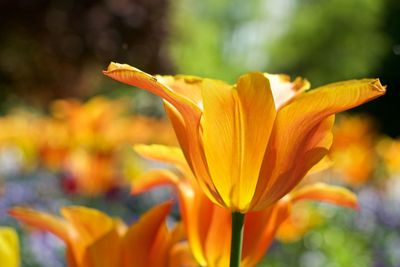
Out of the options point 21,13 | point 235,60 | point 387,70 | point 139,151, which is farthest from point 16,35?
point 235,60

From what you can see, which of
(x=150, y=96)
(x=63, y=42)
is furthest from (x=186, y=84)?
(x=63, y=42)

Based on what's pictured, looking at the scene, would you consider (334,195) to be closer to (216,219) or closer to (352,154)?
(216,219)

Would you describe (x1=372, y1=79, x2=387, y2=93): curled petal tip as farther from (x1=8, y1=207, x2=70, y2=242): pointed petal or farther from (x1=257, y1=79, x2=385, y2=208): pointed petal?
(x1=8, y1=207, x2=70, y2=242): pointed petal

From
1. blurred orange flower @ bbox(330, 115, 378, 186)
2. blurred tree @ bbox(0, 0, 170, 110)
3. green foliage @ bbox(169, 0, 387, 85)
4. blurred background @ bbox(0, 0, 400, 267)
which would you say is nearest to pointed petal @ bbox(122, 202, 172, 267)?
blurred background @ bbox(0, 0, 400, 267)

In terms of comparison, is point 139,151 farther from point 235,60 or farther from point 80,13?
point 235,60

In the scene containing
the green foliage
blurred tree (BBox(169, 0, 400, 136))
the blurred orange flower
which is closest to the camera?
the blurred orange flower

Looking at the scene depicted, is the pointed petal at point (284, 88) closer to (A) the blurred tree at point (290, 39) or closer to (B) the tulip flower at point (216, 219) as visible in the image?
(B) the tulip flower at point (216, 219)
